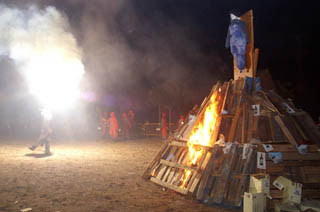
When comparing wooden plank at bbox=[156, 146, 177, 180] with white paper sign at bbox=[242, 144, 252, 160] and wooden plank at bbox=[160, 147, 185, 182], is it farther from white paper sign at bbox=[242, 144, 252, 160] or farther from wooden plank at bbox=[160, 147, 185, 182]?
white paper sign at bbox=[242, 144, 252, 160]

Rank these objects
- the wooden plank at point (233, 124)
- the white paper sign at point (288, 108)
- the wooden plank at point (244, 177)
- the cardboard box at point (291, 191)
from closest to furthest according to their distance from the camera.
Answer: the cardboard box at point (291, 191), the wooden plank at point (244, 177), the wooden plank at point (233, 124), the white paper sign at point (288, 108)

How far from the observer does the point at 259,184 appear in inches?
201

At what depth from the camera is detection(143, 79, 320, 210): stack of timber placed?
18.4ft

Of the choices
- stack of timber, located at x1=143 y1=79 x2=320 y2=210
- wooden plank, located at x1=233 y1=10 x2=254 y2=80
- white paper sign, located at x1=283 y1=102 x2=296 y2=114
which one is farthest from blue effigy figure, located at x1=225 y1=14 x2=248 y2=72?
white paper sign, located at x1=283 y1=102 x2=296 y2=114

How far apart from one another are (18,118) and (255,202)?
3097 cm

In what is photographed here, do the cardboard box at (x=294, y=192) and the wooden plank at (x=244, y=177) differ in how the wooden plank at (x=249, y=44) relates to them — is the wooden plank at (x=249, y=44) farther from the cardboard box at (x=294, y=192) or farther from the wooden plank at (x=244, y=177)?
the cardboard box at (x=294, y=192)

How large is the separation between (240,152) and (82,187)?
4.19 m

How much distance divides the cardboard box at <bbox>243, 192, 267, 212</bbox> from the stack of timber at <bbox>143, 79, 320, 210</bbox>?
15.6 inches

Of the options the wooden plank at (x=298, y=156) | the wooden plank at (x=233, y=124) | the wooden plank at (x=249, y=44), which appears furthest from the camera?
the wooden plank at (x=249, y=44)

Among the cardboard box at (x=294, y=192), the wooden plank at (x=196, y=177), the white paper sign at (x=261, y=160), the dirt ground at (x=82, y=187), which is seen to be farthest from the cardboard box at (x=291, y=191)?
the wooden plank at (x=196, y=177)

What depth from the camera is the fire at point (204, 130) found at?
22.9 feet

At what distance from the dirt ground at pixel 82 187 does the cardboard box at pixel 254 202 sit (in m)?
0.76

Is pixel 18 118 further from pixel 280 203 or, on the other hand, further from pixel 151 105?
pixel 280 203

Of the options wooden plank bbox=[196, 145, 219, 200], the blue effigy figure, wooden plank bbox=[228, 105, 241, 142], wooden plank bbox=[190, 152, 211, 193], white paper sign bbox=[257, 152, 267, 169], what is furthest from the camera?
the blue effigy figure
